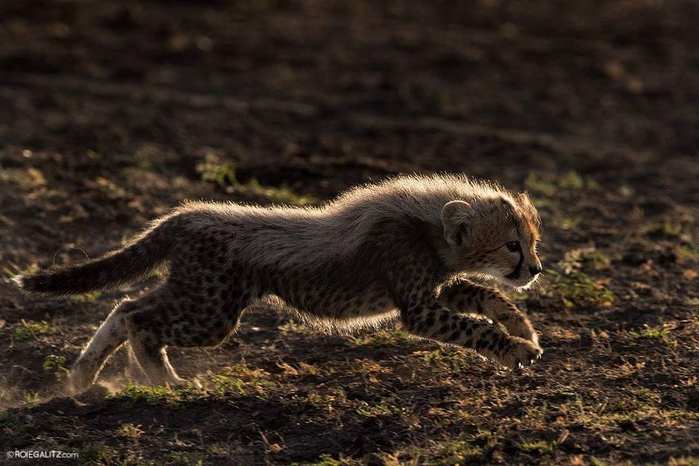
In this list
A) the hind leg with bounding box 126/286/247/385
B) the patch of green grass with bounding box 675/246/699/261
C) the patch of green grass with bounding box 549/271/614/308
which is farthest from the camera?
the patch of green grass with bounding box 675/246/699/261

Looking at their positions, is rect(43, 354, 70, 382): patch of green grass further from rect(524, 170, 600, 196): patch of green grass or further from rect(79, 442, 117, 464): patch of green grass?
rect(524, 170, 600, 196): patch of green grass

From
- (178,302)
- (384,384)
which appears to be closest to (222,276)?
(178,302)

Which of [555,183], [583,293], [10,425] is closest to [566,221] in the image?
[555,183]

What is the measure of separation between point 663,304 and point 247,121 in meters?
6.43

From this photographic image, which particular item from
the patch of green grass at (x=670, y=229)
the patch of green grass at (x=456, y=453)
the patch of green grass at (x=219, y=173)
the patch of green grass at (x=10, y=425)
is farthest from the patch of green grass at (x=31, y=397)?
the patch of green grass at (x=670, y=229)

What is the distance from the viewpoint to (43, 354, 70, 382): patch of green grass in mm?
6945

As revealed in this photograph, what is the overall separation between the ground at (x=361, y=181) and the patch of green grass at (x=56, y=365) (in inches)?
1.2

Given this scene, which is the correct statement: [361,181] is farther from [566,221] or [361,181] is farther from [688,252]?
[688,252]

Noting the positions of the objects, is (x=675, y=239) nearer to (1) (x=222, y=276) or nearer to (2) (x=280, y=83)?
(1) (x=222, y=276)

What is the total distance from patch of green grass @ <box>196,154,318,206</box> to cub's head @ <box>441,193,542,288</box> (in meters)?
2.88

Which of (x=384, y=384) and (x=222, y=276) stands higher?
(x=222, y=276)

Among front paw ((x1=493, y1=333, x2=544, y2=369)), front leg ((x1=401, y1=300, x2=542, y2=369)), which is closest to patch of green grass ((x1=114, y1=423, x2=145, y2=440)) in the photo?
front leg ((x1=401, y1=300, x2=542, y2=369))

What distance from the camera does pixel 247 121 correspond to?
42.9 feet

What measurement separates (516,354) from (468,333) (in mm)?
285
